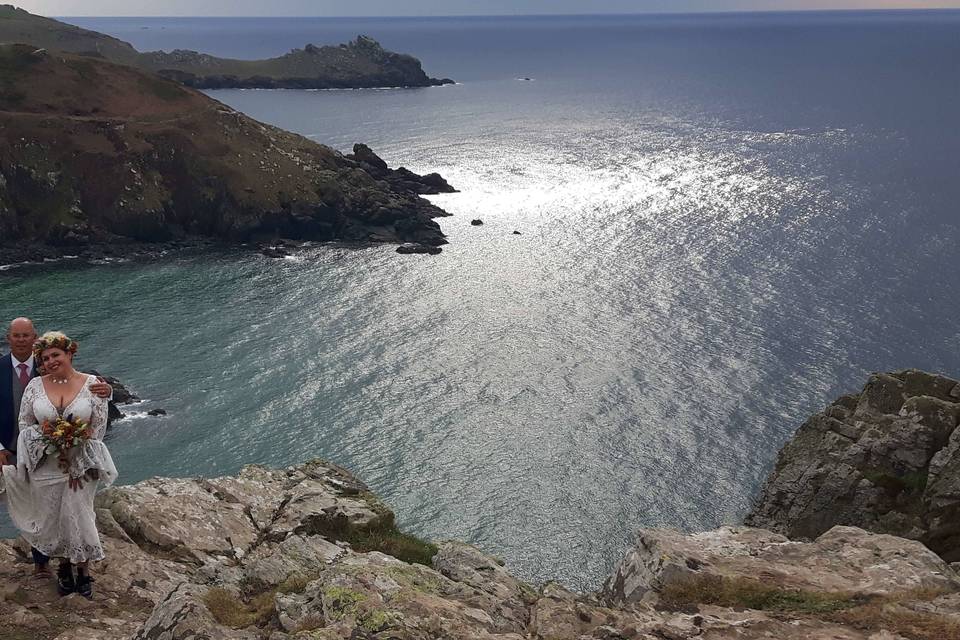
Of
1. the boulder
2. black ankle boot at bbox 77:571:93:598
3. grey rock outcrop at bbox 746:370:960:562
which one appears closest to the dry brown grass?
the boulder

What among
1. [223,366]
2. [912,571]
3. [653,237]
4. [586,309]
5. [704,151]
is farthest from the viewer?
[704,151]

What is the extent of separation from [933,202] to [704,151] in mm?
54572

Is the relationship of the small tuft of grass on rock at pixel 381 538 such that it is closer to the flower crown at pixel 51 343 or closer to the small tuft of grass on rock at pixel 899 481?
the flower crown at pixel 51 343

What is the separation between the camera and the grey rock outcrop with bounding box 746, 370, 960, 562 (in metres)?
32.8

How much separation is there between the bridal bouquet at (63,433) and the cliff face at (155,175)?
9719 centimetres

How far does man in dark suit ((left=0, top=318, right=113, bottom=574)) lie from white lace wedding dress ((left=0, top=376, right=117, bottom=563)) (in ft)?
1.39

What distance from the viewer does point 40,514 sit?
48.8 ft

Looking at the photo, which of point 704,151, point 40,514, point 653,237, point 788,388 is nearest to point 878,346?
point 788,388

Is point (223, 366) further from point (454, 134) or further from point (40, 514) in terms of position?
point (454, 134)

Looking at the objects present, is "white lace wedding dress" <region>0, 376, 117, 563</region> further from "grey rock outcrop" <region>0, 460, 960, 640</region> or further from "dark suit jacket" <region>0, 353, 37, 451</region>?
"grey rock outcrop" <region>0, 460, 960, 640</region>

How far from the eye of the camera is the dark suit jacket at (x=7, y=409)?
1493 centimetres

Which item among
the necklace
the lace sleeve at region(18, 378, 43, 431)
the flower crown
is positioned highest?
the flower crown

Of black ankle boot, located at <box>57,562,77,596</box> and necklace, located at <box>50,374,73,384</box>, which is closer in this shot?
necklace, located at <box>50,374,73,384</box>

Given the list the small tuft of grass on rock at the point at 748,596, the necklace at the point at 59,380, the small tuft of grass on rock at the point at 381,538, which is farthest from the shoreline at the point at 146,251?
the small tuft of grass on rock at the point at 748,596
